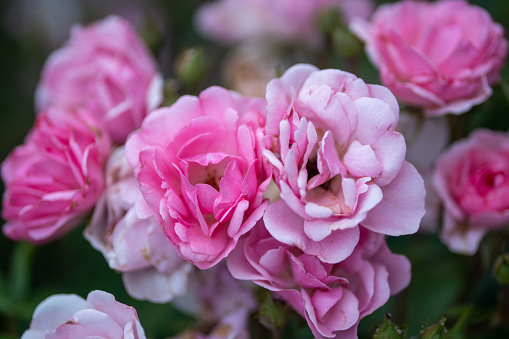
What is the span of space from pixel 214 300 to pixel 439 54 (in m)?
0.34

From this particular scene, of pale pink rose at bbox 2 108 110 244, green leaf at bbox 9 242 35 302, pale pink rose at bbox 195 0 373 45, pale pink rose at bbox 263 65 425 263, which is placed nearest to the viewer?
pale pink rose at bbox 263 65 425 263

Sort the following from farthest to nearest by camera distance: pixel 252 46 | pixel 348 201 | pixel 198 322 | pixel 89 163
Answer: pixel 252 46 < pixel 198 322 < pixel 89 163 < pixel 348 201

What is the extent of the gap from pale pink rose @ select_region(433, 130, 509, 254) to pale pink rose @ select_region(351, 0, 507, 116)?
49mm

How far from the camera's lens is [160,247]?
44cm

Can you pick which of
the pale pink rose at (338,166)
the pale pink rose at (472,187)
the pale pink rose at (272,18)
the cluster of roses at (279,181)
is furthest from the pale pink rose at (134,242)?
the pale pink rose at (272,18)

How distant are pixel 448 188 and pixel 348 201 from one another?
200 mm

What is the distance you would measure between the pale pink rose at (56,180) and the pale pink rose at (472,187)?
0.32 m

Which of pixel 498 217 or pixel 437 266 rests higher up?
pixel 498 217

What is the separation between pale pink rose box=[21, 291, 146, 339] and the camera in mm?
393

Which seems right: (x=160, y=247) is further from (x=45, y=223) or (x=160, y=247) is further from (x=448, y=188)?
(x=448, y=188)

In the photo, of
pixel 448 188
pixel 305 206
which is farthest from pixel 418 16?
pixel 305 206

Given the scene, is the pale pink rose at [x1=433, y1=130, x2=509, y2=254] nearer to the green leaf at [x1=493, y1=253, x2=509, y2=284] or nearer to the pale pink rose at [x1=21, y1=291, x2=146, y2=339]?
the green leaf at [x1=493, y1=253, x2=509, y2=284]

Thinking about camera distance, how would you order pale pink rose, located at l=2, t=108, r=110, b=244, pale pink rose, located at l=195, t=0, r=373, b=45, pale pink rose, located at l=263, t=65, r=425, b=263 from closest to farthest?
pale pink rose, located at l=263, t=65, r=425, b=263
pale pink rose, located at l=2, t=108, r=110, b=244
pale pink rose, located at l=195, t=0, r=373, b=45

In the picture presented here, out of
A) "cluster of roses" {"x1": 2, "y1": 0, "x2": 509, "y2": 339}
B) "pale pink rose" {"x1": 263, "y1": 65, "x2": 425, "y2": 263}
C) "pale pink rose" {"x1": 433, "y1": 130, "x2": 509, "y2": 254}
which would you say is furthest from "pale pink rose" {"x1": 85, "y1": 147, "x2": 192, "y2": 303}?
"pale pink rose" {"x1": 433, "y1": 130, "x2": 509, "y2": 254}
